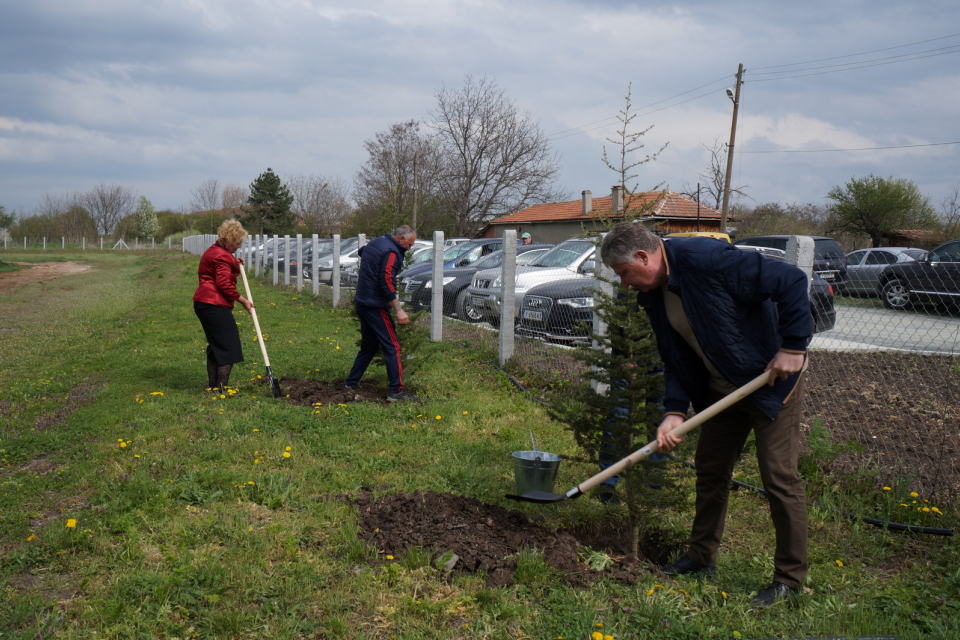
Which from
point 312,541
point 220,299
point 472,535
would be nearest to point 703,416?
point 472,535

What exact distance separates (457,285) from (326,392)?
6393mm

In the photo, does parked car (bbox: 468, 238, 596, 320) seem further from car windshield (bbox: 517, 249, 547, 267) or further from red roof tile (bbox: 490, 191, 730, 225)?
red roof tile (bbox: 490, 191, 730, 225)

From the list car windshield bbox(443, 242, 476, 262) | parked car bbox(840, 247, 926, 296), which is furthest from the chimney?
parked car bbox(840, 247, 926, 296)

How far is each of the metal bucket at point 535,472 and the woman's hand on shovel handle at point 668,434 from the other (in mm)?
1027

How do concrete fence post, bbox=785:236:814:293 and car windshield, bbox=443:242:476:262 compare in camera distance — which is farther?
car windshield, bbox=443:242:476:262

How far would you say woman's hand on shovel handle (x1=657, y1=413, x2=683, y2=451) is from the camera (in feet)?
10.2

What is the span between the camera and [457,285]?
1316 centimetres

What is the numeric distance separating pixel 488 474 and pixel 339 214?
→ 59.4 metres

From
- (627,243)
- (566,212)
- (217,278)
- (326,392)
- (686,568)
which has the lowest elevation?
(686,568)

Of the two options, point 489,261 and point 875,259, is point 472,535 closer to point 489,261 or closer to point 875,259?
point 489,261

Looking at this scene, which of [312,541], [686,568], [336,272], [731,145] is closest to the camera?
[686,568]

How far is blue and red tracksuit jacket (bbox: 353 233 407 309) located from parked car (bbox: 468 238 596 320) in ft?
8.24

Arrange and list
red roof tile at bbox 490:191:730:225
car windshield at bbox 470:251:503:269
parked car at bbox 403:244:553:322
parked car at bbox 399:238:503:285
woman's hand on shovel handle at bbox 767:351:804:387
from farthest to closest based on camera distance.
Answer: red roof tile at bbox 490:191:730:225
parked car at bbox 399:238:503:285
car windshield at bbox 470:251:503:269
parked car at bbox 403:244:553:322
woman's hand on shovel handle at bbox 767:351:804:387

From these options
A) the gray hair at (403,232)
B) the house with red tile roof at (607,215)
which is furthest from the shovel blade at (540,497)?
the gray hair at (403,232)
